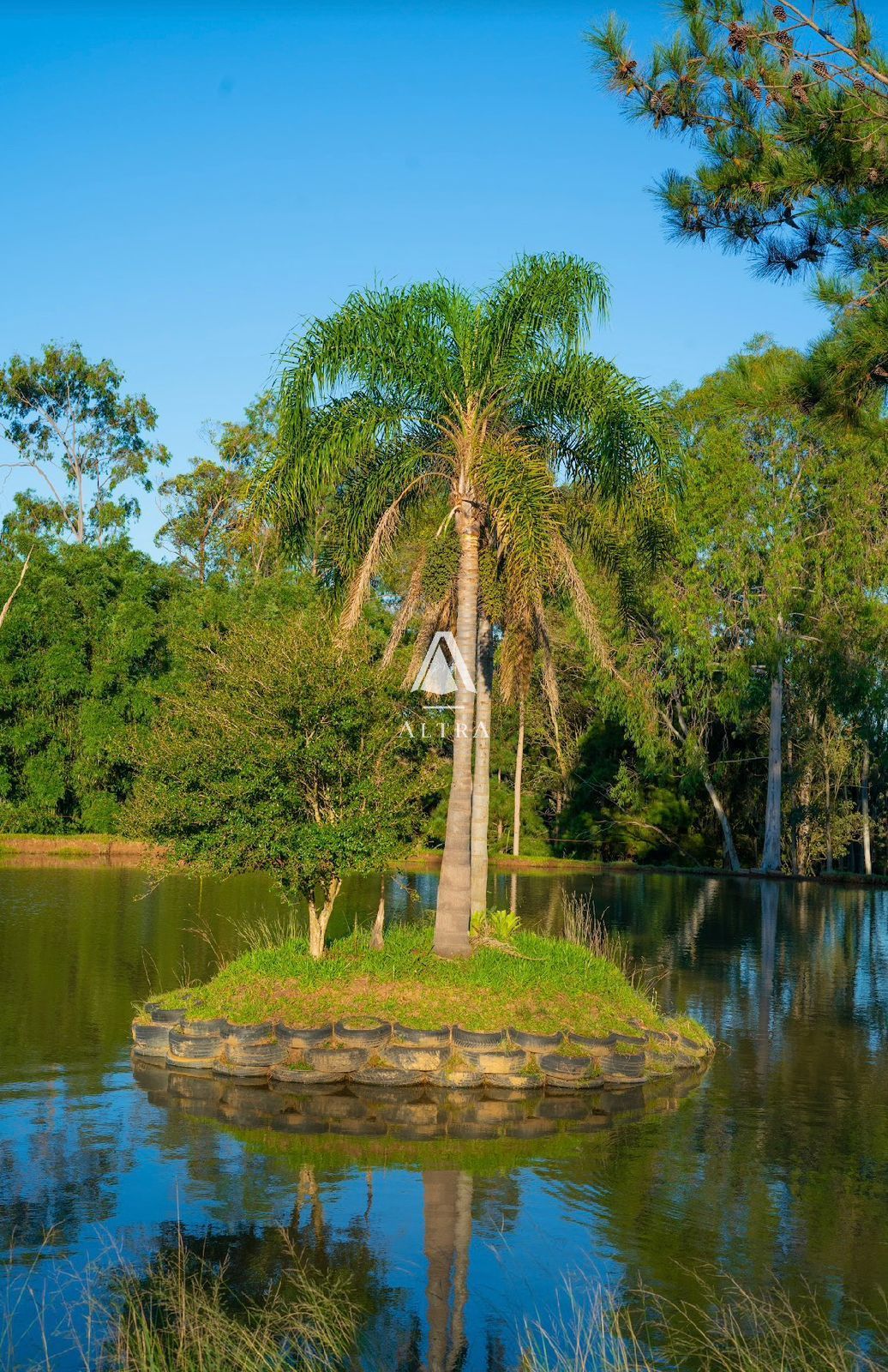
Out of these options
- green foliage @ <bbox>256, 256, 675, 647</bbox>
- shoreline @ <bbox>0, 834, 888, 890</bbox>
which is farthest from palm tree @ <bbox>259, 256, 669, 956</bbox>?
shoreline @ <bbox>0, 834, 888, 890</bbox>

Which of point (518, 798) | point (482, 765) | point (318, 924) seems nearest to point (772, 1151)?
point (318, 924)

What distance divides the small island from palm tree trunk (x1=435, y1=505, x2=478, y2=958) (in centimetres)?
46

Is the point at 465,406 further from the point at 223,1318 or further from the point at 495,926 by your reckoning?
the point at 223,1318

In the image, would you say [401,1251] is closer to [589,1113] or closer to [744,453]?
[589,1113]

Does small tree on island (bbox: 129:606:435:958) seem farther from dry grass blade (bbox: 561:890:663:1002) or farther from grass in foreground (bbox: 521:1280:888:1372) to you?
grass in foreground (bbox: 521:1280:888:1372)

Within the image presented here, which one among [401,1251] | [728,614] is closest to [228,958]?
[401,1251]

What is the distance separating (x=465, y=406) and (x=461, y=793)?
4.94 meters

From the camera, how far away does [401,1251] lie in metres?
8.52

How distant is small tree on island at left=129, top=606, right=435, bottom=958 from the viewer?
14.9 m

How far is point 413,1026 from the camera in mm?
13188

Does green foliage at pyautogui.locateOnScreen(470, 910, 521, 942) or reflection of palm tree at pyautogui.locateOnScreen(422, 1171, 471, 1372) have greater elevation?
green foliage at pyautogui.locateOnScreen(470, 910, 521, 942)

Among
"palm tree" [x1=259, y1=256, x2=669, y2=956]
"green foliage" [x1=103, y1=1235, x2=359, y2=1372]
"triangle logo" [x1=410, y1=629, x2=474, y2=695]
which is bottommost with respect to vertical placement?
"green foliage" [x1=103, y1=1235, x2=359, y2=1372]

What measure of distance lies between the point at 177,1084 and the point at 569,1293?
6284mm

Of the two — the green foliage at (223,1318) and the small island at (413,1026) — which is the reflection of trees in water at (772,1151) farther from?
the green foliage at (223,1318)
